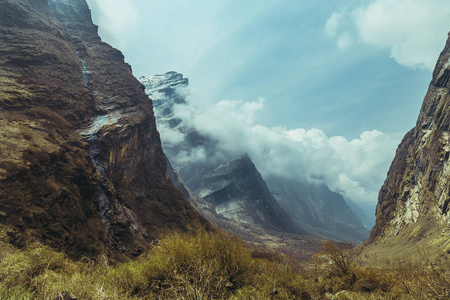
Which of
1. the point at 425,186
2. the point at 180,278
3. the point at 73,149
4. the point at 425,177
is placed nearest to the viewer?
the point at 180,278

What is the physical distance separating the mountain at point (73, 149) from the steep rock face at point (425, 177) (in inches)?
2737

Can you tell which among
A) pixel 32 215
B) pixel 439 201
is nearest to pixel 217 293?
pixel 32 215

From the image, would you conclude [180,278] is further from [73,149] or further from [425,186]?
[425,186]

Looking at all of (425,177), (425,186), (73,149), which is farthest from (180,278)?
(425,177)

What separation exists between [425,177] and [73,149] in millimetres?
111967

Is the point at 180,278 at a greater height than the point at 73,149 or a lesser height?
lesser

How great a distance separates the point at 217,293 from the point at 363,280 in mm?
13830

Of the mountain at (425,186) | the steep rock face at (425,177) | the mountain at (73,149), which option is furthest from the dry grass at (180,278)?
the steep rock face at (425,177)

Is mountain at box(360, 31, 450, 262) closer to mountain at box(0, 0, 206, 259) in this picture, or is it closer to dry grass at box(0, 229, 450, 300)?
dry grass at box(0, 229, 450, 300)

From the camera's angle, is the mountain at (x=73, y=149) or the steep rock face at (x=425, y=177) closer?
the mountain at (x=73, y=149)

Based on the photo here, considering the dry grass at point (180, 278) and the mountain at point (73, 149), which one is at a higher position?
the mountain at point (73, 149)

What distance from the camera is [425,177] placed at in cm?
8662

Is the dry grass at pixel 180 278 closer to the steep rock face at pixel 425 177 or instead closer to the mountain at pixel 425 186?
the mountain at pixel 425 186

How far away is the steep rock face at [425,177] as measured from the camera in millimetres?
72500
